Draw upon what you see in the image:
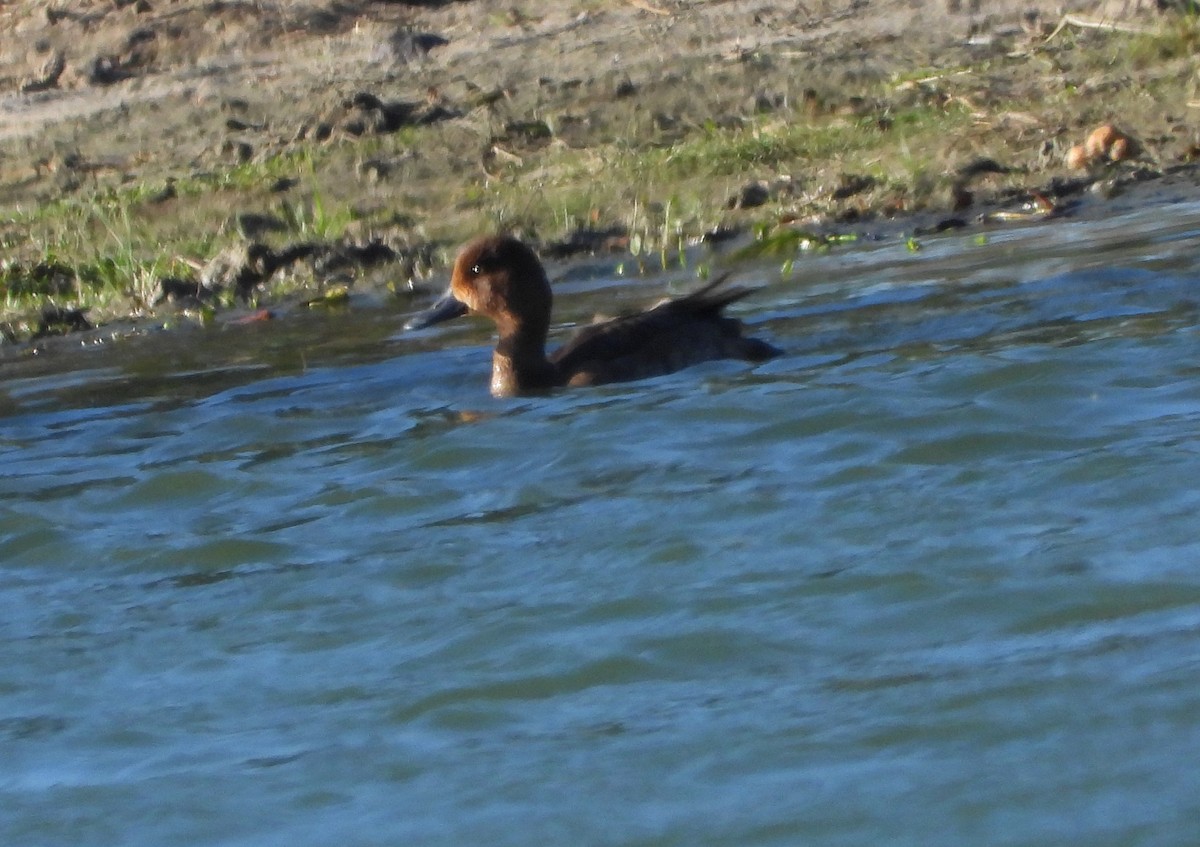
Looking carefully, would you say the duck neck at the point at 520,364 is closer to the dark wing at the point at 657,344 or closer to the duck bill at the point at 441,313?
the dark wing at the point at 657,344

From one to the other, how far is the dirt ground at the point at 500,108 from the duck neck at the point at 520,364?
3.09 meters

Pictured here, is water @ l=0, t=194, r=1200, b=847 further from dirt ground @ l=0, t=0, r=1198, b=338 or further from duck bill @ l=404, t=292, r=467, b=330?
dirt ground @ l=0, t=0, r=1198, b=338

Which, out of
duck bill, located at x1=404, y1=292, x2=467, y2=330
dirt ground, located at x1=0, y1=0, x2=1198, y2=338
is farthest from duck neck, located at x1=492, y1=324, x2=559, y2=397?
dirt ground, located at x1=0, y1=0, x2=1198, y2=338

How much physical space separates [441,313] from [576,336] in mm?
773

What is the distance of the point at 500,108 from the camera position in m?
14.3

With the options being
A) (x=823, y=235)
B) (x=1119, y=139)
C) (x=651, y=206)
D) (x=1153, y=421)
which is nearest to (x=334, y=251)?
(x=651, y=206)

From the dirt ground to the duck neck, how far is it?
3.09 m

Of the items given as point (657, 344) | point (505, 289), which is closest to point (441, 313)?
point (505, 289)

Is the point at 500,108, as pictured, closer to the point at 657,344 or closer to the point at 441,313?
the point at 441,313

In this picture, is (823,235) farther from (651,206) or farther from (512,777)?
(512,777)

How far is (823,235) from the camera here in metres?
11.3

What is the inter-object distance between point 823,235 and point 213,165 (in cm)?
441

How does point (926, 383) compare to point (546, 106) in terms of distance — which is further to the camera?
point (546, 106)

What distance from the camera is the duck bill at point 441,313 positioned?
29.7 feet
